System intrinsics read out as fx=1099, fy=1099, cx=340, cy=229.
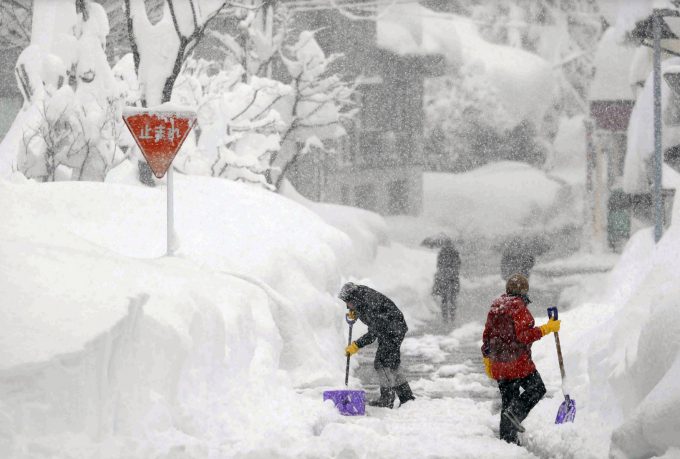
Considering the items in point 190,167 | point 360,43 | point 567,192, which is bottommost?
point 567,192

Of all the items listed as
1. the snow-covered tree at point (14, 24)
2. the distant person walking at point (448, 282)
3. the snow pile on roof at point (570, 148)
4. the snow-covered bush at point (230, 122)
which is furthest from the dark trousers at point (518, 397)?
the snow pile on roof at point (570, 148)

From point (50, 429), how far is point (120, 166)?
13.0m

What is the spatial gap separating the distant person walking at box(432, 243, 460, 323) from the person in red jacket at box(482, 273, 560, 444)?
40.2 ft

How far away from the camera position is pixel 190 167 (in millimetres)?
19578

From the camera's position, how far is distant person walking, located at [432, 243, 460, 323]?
20953mm

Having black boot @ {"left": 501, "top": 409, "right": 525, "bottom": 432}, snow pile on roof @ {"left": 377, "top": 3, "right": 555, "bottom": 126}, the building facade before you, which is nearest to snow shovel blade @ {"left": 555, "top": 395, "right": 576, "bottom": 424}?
black boot @ {"left": 501, "top": 409, "right": 525, "bottom": 432}

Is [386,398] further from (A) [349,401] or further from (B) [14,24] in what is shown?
(B) [14,24]

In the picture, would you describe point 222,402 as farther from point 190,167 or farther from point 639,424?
point 190,167

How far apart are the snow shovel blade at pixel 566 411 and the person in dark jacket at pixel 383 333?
2.74 metres

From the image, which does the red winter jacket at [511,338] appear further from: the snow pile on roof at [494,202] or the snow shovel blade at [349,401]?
the snow pile on roof at [494,202]

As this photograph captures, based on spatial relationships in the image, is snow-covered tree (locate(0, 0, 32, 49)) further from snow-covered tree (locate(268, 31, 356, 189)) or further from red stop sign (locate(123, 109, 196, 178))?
red stop sign (locate(123, 109, 196, 178))

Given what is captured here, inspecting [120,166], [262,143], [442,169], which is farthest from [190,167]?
[442,169]

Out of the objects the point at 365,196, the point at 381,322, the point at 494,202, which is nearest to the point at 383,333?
the point at 381,322

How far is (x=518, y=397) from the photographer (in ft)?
28.3
